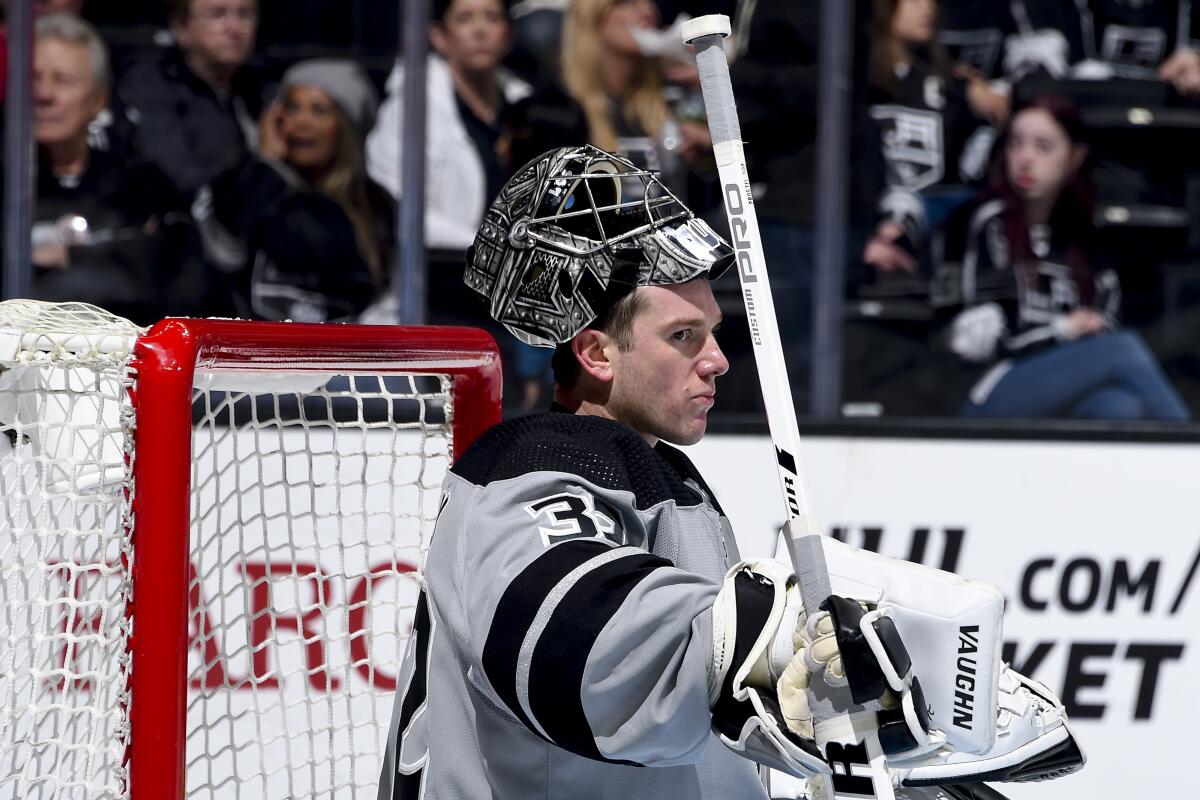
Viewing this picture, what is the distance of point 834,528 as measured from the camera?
3.62 metres

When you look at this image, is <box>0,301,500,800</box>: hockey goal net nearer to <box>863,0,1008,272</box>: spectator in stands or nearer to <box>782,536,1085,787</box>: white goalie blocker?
<box>782,536,1085,787</box>: white goalie blocker

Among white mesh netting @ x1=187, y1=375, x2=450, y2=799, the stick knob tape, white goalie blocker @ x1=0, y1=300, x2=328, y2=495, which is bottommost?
white mesh netting @ x1=187, y1=375, x2=450, y2=799

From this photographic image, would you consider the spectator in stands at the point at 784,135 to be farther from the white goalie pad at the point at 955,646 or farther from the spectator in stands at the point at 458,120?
the white goalie pad at the point at 955,646

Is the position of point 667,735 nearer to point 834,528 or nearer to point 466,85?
point 834,528

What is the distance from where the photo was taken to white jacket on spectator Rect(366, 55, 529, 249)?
430 centimetres

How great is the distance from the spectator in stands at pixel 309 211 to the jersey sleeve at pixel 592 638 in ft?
10.3

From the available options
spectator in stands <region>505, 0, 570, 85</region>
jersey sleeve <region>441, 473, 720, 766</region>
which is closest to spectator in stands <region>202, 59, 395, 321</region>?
spectator in stands <region>505, 0, 570, 85</region>

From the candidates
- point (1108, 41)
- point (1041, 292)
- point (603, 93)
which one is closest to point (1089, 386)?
point (1041, 292)

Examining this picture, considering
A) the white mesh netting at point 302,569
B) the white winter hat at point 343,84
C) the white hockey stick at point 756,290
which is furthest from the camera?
the white winter hat at point 343,84

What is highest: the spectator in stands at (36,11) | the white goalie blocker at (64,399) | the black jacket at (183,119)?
the spectator in stands at (36,11)

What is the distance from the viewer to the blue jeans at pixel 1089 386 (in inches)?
165

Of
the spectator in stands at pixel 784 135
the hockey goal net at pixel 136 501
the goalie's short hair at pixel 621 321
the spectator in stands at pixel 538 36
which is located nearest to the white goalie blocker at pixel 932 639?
the goalie's short hair at pixel 621 321

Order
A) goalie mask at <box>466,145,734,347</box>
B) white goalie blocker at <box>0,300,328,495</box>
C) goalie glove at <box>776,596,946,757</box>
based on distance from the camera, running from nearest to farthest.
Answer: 1. goalie glove at <box>776,596,946,757</box>
2. goalie mask at <box>466,145,734,347</box>
3. white goalie blocker at <box>0,300,328,495</box>

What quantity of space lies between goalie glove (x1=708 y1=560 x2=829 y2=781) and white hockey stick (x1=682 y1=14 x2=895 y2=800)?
0.06 meters
